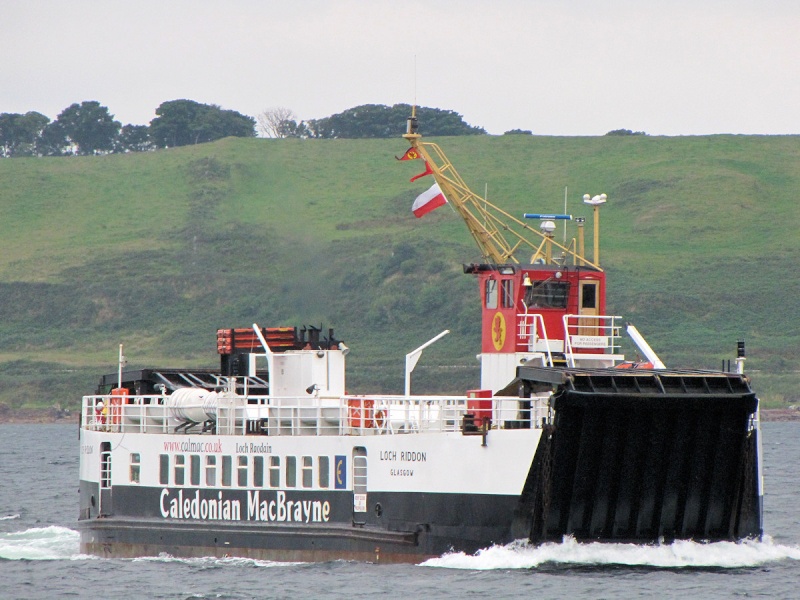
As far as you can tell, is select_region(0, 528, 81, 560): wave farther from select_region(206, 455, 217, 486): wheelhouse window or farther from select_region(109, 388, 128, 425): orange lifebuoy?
select_region(206, 455, 217, 486): wheelhouse window

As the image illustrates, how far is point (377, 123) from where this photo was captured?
611 feet

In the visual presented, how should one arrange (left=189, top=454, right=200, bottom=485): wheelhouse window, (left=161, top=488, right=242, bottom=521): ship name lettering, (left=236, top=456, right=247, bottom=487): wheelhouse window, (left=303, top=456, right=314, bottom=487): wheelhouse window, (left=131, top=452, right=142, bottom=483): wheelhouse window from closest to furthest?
(left=303, top=456, right=314, bottom=487): wheelhouse window
(left=236, top=456, right=247, bottom=487): wheelhouse window
(left=161, top=488, right=242, bottom=521): ship name lettering
(left=189, top=454, right=200, bottom=485): wheelhouse window
(left=131, top=452, right=142, bottom=483): wheelhouse window

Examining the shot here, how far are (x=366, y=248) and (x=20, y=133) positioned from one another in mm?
75478

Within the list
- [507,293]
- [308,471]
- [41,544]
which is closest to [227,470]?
[308,471]

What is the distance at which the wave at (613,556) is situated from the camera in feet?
95.7

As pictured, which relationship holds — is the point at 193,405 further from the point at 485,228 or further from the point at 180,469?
the point at 485,228

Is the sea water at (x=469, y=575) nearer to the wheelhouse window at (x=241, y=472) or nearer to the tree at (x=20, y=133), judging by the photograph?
the wheelhouse window at (x=241, y=472)

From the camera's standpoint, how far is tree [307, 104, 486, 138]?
608ft

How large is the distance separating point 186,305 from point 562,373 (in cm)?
9485

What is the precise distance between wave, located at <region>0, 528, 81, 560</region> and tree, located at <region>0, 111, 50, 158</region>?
151 m

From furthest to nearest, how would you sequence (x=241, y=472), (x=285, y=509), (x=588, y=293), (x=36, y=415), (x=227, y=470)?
(x=36, y=415), (x=227, y=470), (x=588, y=293), (x=241, y=472), (x=285, y=509)

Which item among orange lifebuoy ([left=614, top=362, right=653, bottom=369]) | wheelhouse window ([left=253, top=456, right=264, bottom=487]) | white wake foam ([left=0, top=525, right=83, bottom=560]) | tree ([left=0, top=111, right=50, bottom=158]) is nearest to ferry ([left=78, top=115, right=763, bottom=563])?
wheelhouse window ([left=253, top=456, right=264, bottom=487])

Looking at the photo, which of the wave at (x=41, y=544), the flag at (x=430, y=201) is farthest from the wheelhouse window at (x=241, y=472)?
the flag at (x=430, y=201)

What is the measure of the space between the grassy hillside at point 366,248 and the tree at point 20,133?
2189 cm
